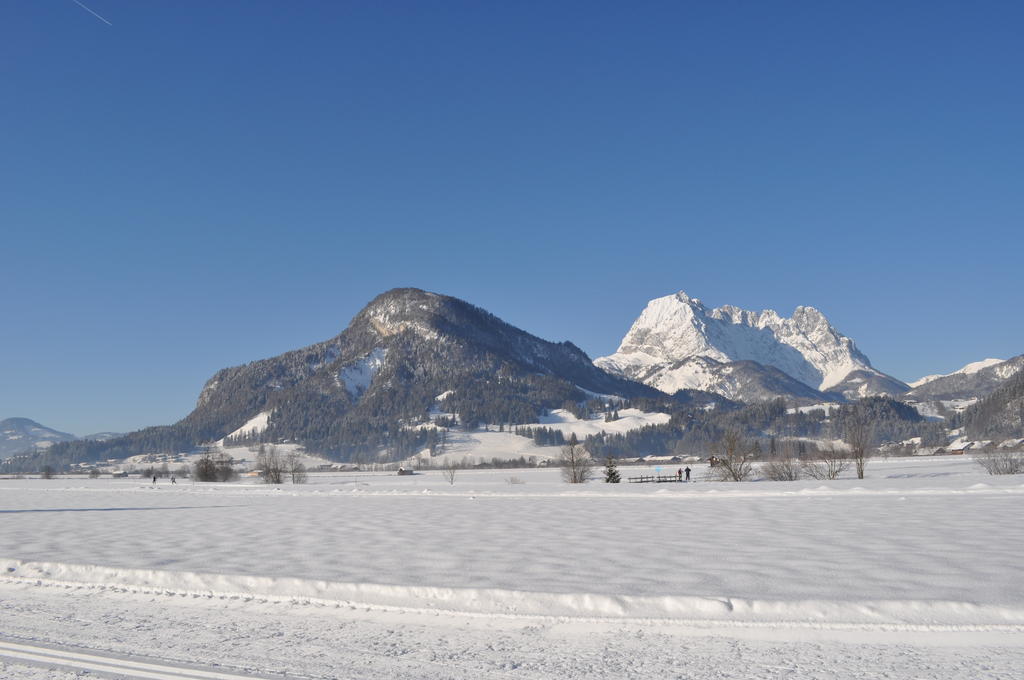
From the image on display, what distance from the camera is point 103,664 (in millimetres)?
9305

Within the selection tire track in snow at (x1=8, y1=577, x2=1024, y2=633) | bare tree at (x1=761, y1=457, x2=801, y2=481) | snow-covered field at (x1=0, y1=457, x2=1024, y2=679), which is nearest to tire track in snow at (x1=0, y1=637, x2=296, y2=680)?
snow-covered field at (x1=0, y1=457, x2=1024, y2=679)

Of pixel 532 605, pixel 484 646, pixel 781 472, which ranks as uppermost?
pixel 532 605

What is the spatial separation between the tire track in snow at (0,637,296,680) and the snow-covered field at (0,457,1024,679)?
5cm

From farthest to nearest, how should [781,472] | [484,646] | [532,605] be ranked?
[781,472], [532,605], [484,646]

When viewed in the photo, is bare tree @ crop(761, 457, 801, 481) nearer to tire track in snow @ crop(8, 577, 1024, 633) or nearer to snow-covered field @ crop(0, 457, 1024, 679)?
snow-covered field @ crop(0, 457, 1024, 679)

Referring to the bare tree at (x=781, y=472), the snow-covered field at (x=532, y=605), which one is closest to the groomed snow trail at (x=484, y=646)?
the snow-covered field at (x=532, y=605)

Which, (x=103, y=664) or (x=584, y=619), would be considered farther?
(x=584, y=619)

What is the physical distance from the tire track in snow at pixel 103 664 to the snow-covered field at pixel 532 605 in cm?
5

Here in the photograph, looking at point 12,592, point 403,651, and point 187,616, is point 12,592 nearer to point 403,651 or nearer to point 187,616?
point 187,616

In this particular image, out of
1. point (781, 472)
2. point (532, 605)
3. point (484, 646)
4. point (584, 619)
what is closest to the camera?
point (484, 646)

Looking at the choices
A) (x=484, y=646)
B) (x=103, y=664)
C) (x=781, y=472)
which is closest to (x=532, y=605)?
(x=484, y=646)

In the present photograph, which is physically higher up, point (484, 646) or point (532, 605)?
point (532, 605)

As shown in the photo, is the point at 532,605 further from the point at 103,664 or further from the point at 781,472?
the point at 781,472

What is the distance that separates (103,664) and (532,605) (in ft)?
20.7
